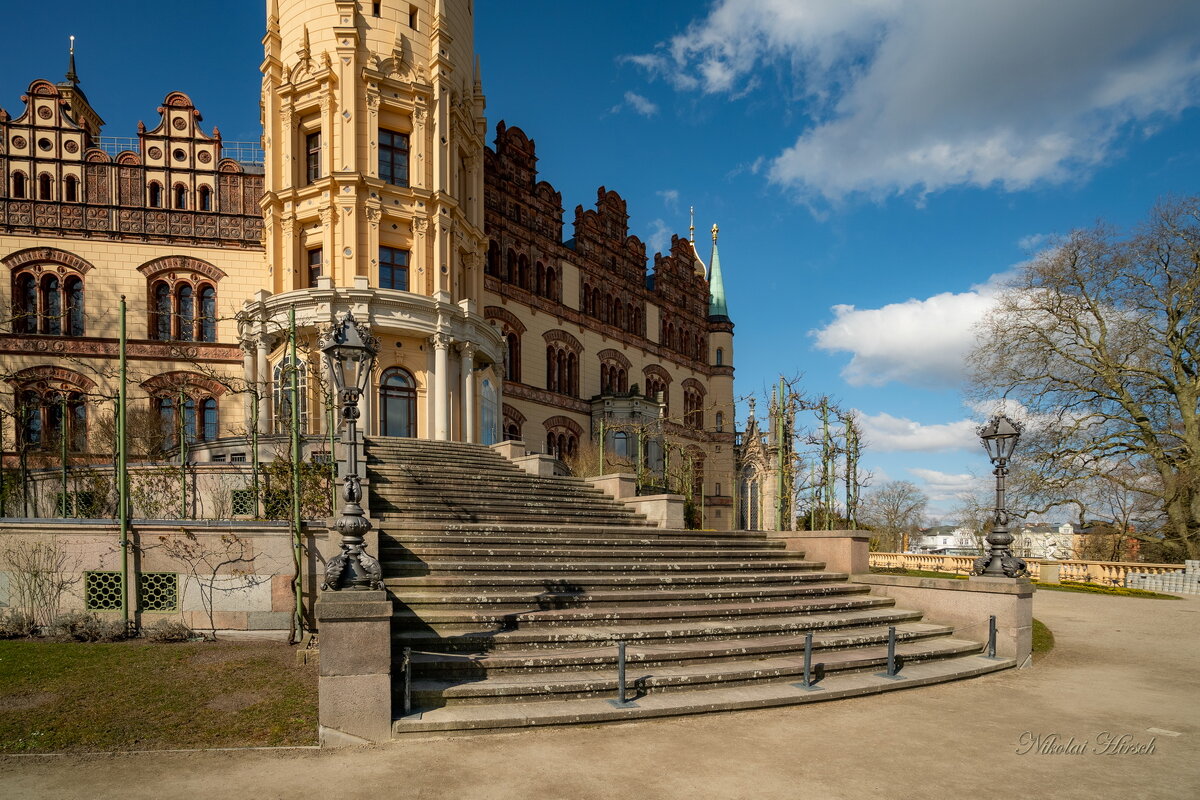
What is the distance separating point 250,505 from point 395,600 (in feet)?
17.4

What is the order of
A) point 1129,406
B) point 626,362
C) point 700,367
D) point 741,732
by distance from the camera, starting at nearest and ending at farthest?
point 741,732 < point 1129,406 < point 626,362 < point 700,367

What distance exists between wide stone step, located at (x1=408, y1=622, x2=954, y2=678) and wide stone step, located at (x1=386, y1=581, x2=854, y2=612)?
1145 mm

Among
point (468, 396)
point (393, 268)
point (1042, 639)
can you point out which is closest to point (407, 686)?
point (1042, 639)

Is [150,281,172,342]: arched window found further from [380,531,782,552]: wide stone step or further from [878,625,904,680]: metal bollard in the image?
[878,625,904,680]: metal bollard

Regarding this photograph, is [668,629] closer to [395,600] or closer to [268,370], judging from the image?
[395,600]

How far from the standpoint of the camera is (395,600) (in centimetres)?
920

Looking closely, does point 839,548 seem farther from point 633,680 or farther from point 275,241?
point 275,241

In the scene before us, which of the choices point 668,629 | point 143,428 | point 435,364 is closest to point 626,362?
point 435,364

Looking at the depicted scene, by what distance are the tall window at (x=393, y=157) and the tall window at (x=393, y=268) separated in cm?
260

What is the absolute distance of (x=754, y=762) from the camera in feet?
20.5

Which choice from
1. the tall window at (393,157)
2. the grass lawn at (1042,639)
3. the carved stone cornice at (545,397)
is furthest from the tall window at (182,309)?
the grass lawn at (1042,639)

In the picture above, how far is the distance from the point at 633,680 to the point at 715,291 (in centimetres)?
4622

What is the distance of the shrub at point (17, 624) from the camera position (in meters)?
10.2

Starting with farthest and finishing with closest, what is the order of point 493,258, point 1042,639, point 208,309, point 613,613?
point 493,258 → point 208,309 → point 1042,639 → point 613,613
